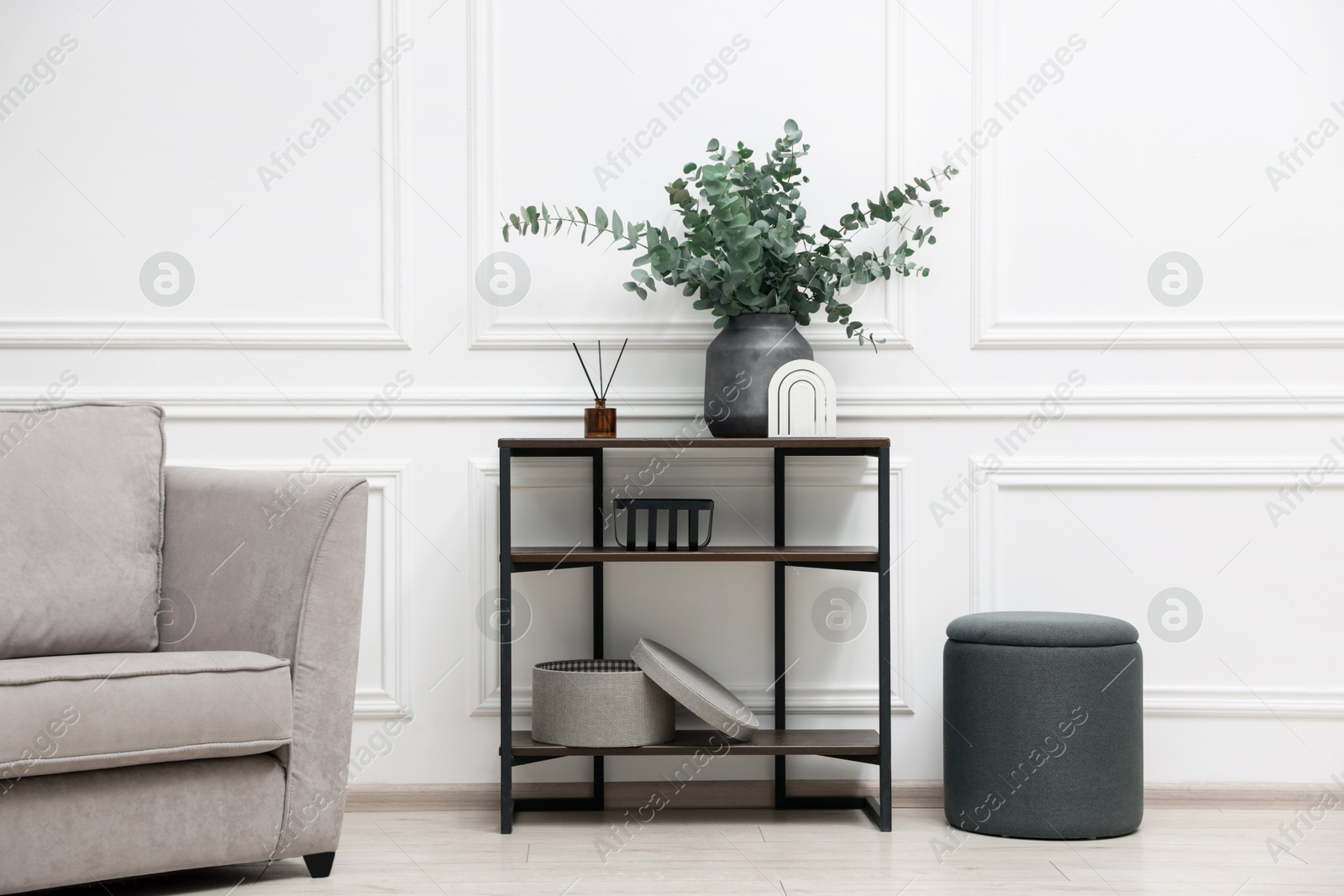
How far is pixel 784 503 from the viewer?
2.45 metres

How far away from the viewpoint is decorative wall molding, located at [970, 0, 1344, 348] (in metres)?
2.46

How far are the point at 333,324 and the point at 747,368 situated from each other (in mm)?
974

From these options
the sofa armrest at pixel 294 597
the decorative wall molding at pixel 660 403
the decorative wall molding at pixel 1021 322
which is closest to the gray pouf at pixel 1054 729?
the decorative wall molding at pixel 660 403

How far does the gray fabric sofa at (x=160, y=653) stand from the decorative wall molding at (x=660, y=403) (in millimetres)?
356

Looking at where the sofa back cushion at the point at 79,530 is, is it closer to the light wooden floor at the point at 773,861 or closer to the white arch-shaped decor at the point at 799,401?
the light wooden floor at the point at 773,861

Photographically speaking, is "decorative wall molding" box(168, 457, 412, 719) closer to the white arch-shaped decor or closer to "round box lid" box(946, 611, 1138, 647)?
the white arch-shaped decor

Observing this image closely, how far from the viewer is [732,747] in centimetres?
218

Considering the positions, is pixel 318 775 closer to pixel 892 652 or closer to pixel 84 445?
pixel 84 445

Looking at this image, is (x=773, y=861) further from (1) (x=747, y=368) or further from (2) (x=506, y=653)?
(1) (x=747, y=368)

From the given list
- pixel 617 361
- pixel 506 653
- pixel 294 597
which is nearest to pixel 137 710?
pixel 294 597

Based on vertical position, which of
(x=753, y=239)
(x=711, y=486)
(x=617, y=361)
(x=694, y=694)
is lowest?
(x=694, y=694)

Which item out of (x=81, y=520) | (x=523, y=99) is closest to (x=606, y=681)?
(x=81, y=520)

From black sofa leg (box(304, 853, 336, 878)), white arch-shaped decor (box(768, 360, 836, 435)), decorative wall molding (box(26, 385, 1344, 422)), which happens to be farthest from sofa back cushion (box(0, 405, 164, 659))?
white arch-shaped decor (box(768, 360, 836, 435))

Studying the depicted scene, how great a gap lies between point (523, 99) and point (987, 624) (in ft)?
5.14
